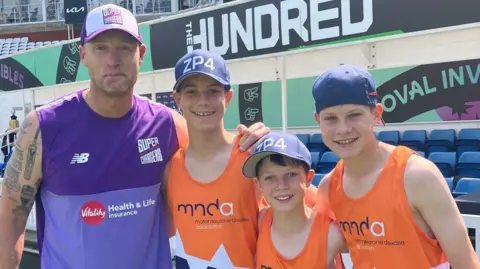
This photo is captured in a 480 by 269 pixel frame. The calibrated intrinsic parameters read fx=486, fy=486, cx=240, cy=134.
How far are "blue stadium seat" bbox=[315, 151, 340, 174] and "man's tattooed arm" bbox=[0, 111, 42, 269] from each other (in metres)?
5.81

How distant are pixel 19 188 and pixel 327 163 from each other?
604 centimetres

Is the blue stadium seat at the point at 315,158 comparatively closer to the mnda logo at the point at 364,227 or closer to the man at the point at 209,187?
the man at the point at 209,187

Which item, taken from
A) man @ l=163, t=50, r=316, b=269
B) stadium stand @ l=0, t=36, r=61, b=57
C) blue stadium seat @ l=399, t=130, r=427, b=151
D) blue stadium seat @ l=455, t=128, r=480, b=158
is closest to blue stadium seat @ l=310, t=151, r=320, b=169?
blue stadium seat @ l=399, t=130, r=427, b=151

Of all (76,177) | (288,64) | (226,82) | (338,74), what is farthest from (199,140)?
(288,64)

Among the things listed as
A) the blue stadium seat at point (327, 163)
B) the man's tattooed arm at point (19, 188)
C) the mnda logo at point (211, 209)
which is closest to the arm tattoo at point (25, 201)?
the man's tattooed arm at point (19, 188)

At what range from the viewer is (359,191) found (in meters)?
1.89

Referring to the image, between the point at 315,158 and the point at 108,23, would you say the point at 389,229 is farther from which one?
the point at 315,158

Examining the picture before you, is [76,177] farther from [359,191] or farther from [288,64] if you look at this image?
[288,64]

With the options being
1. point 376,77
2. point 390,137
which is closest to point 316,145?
point 390,137

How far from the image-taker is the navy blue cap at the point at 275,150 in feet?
6.68

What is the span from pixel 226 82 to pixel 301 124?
867cm

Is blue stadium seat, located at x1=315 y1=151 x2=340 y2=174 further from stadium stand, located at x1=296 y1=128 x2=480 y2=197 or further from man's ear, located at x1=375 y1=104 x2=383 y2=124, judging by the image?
man's ear, located at x1=375 y1=104 x2=383 y2=124

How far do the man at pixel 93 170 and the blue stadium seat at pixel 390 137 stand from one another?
7176 mm

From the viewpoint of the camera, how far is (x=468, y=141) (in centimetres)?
775
